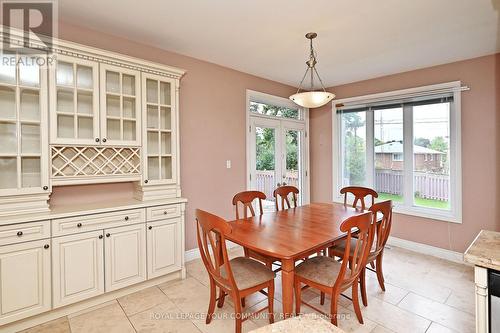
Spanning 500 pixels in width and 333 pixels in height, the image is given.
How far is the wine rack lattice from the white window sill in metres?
3.79

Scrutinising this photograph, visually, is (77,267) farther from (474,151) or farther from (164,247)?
(474,151)

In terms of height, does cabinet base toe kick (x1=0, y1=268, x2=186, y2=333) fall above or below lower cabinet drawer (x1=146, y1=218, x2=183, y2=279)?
below

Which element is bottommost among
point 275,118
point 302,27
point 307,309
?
point 307,309

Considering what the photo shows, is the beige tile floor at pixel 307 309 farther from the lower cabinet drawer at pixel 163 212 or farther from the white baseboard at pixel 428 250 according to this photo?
the lower cabinet drawer at pixel 163 212

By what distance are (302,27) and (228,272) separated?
2383 millimetres

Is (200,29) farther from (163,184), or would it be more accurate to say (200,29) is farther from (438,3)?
(438,3)

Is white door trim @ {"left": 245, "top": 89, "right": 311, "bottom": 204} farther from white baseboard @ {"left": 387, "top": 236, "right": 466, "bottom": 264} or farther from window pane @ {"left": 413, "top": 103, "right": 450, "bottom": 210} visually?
window pane @ {"left": 413, "top": 103, "right": 450, "bottom": 210}

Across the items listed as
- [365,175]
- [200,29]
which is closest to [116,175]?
[200,29]

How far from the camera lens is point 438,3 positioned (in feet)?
7.12

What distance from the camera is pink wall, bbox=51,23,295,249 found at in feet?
10.7

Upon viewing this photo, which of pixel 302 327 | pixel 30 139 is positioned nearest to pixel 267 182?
Answer: pixel 30 139

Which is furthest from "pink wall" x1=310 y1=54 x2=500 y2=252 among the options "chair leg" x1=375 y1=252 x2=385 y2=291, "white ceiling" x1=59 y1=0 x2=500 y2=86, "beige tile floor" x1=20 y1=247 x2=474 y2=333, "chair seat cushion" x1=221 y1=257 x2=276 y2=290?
"chair seat cushion" x1=221 y1=257 x2=276 y2=290

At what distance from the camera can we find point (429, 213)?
12.1ft

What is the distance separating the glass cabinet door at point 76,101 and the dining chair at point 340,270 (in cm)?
226
